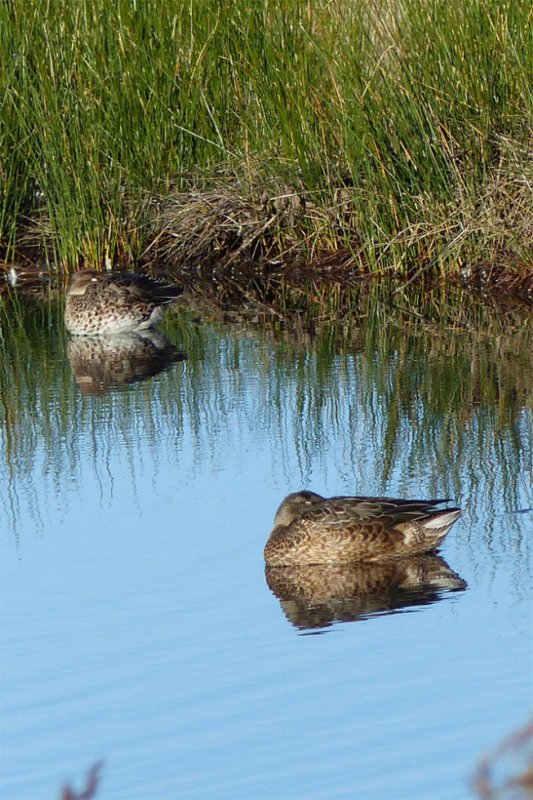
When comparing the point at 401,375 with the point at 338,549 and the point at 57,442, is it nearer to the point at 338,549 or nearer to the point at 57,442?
the point at 57,442

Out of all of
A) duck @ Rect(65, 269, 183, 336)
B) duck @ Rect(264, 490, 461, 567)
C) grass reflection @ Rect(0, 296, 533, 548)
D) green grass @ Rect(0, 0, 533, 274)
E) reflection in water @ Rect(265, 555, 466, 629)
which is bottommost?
reflection in water @ Rect(265, 555, 466, 629)

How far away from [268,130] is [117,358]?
308 centimetres

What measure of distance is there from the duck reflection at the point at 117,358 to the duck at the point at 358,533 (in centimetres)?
336

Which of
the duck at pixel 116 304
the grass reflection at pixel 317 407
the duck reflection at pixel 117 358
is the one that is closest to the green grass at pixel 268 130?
the grass reflection at pixel 317 407

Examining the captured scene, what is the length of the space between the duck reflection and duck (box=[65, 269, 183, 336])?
0.28 feet

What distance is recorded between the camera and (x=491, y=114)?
11.6 m

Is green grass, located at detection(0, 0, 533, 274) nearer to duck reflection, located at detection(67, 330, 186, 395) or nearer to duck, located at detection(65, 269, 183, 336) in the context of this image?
duck, located at detection(65, 269, 183, 336)

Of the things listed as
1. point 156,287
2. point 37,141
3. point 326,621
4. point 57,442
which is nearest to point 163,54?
point 37,141

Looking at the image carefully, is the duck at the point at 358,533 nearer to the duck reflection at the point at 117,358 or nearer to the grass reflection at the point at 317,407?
the grass reflection at the point at 317,407

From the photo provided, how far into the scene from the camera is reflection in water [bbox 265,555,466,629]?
18.2 ft

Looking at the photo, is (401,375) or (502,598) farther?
(401,375)

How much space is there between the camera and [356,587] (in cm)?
590

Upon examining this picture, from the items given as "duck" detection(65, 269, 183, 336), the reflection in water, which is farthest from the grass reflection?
the reflection in water

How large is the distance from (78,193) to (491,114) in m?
3.48
